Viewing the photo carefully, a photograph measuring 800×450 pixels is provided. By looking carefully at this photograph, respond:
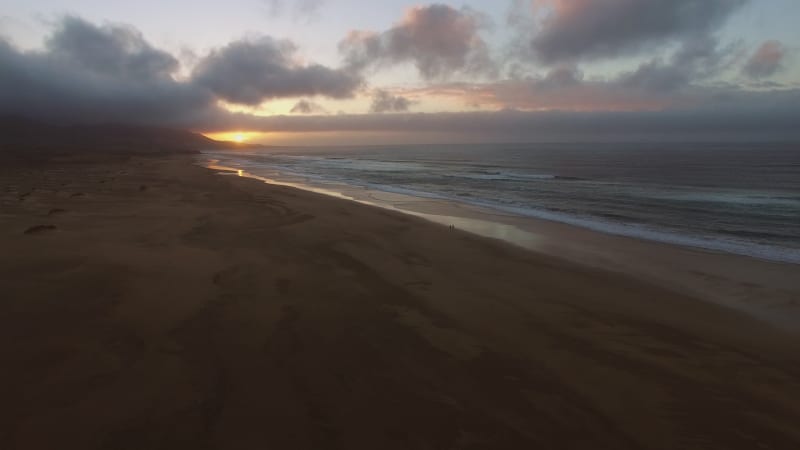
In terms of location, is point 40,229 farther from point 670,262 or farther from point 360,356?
point 670,262

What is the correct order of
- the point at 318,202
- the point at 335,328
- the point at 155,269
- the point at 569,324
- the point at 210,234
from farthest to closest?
the point at 318,202, the point at 210,234, the point at 155,269, the point at 569,324, the point at 335,328

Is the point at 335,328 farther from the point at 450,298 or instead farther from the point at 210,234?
the point at 210,234

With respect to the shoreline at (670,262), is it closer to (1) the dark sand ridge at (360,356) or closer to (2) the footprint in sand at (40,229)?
(1) the dark sand ridge at (360,356)

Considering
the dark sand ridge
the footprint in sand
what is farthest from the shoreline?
the footprint in sand

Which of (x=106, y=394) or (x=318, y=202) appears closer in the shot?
(x=106, y=394)

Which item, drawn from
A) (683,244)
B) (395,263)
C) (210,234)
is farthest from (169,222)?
(683,244)

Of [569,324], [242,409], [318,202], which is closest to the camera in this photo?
[242,409]
